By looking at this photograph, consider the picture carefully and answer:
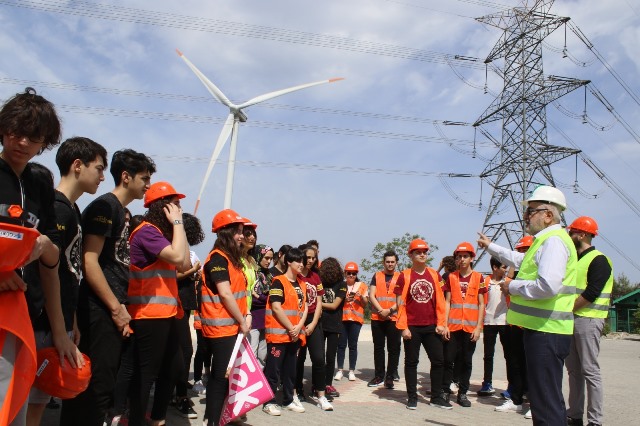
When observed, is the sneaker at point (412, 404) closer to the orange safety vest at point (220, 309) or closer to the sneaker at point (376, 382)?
the sneaker at point (376, 382)

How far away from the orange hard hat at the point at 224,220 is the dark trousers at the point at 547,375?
111 inches

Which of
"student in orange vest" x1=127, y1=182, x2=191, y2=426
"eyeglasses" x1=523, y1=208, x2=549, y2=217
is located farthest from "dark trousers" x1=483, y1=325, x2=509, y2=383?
"student in orange vest" x1=127, y1=182, x2=191, y2=426

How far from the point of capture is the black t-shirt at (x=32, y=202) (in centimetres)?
266

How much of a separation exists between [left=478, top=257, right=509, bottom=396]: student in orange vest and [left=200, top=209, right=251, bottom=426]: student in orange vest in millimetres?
4521

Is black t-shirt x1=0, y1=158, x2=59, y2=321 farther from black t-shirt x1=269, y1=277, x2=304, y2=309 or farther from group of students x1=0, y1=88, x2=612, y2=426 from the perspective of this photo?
black t-shirt x1=269, y1=277, x2=304, y2=309

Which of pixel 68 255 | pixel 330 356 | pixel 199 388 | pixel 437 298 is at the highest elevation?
pixel 68 255

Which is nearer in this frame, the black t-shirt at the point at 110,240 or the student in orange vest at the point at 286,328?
the black t-shirt at the point at 110,240

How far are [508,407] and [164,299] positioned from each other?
509 centimetres

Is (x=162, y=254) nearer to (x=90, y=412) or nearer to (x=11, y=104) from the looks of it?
(x=90, y=412)

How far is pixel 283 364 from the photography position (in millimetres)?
6766

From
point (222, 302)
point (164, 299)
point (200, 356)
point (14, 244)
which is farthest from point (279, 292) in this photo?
point (14, 244)

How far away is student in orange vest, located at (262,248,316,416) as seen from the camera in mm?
6633

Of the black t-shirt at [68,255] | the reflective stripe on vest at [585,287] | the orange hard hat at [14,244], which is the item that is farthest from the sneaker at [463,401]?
the orange hard hat at [14,244]

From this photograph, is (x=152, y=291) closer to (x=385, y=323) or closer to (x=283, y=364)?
(x=283, y=364)
